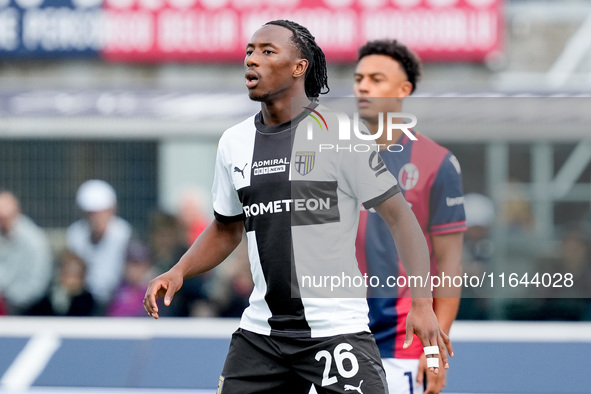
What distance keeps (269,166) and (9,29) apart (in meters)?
11.5

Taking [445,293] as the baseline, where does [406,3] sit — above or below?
above

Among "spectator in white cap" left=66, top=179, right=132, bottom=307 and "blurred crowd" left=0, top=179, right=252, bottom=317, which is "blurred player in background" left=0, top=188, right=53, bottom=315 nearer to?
"blurred crowd" left=0, top=179, right=252, bottom=317

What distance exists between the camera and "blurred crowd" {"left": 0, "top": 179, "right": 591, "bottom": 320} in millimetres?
7945

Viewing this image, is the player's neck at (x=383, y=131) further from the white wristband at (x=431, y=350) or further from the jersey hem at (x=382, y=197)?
the white wristband at (x=431, y=350)

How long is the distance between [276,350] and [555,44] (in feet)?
36.6

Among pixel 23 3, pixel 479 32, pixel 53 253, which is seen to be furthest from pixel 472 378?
pixel 23 3

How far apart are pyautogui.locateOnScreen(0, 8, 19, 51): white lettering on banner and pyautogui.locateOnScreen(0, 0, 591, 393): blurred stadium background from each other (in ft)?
0.07

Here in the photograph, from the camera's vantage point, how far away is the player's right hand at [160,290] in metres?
3.49

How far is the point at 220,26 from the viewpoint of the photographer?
13.7 metres

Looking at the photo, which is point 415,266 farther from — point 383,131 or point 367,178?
point 383,131

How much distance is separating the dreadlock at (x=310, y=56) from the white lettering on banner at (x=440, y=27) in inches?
392

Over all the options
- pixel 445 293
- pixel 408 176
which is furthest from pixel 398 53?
pixel 445 293

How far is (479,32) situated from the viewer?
44.3 ft

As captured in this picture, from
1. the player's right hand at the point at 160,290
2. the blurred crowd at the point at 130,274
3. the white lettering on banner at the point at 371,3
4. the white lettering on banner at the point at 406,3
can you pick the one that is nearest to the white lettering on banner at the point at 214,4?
the white lettering on banner at the point at 371,3
